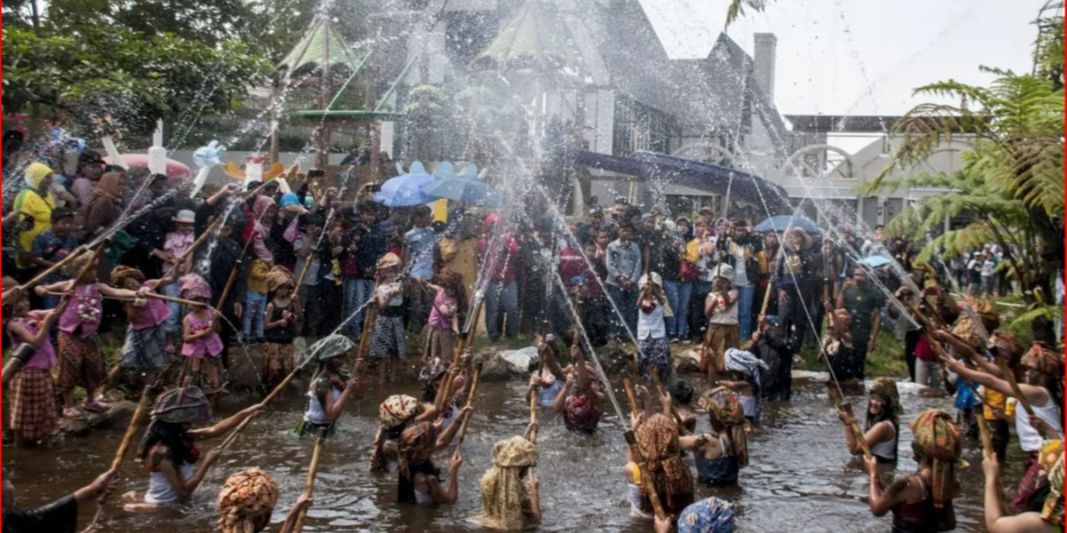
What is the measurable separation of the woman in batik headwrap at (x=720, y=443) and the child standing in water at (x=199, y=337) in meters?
5.21

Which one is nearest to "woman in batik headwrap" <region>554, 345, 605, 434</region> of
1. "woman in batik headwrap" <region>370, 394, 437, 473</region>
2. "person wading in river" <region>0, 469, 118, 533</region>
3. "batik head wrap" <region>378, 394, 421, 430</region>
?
"woman in batik headwrap" <region>370, 394, 437, 473</region>

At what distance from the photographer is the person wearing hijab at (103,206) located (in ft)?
38.4

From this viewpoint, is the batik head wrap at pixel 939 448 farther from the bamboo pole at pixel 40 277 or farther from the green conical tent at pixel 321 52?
the green conical tent at pixel 321 52

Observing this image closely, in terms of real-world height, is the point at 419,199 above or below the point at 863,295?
→ above

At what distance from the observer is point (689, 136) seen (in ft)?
114

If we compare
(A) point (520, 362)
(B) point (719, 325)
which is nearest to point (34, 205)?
(A) point (520, 362)

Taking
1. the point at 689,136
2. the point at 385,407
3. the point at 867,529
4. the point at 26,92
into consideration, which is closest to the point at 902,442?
the point at 867,529

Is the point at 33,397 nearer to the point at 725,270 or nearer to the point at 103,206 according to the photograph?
the point at 103,206

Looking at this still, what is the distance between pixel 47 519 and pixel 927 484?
5121 mm

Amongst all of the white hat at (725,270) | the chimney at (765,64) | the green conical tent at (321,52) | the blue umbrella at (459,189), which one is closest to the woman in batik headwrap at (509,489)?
the white hat at (725,270)

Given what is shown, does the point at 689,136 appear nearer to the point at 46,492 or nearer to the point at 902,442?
the point at 902,442

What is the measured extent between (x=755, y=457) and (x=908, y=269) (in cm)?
986

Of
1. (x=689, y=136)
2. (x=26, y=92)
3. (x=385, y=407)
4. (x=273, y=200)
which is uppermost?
(x=689, y=136)

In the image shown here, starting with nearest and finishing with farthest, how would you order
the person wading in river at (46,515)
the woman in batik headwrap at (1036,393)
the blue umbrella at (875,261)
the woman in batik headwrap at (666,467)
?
the person wading in river at (46,515) → the woman in batik headwrap at (1036,393) → the woman in batik headwrap at (666,467) → the blue umbrella at (875,261)
